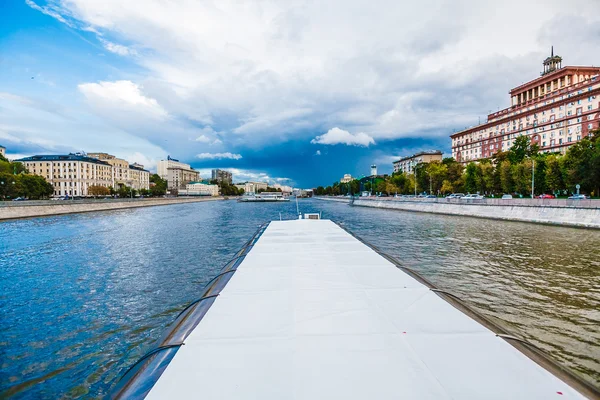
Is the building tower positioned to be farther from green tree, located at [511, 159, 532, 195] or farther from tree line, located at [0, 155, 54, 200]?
tree line, located at [0, 155, 54, 200]

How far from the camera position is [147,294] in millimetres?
10797

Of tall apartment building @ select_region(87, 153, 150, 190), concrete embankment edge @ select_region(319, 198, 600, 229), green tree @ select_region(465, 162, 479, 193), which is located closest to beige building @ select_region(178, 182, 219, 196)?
tall apartment building @ select_region(87, 153, 150, 190)

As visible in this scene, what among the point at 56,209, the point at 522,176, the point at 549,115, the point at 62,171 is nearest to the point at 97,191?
the point at 62,171

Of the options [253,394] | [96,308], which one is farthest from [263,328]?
[96,308]

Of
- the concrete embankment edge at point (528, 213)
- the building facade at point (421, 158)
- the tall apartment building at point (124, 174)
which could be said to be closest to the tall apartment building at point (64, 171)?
the tall apartment building at point (124, 174)

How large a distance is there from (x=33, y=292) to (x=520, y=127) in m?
106

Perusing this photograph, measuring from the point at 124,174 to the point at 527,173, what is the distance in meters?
166

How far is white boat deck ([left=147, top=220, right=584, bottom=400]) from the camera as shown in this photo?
3062mm

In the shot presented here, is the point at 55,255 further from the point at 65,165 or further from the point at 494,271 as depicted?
the point at 65,165

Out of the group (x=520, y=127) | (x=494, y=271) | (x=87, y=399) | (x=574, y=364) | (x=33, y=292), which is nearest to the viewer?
(x=87, y=399)

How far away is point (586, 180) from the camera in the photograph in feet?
135

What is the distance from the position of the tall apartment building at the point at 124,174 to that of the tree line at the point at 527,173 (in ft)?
437

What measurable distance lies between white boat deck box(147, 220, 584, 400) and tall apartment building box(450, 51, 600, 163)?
3311 inches

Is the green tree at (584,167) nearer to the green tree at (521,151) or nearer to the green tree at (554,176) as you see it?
the green tree at (554,176)
